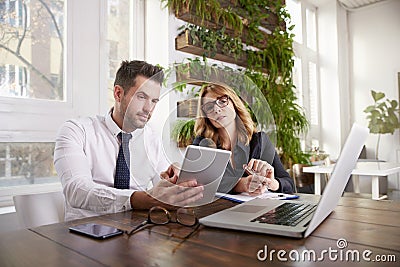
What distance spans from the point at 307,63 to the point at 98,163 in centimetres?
431

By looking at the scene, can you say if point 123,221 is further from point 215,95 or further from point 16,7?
point 16,7

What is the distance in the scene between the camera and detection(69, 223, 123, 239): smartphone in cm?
73

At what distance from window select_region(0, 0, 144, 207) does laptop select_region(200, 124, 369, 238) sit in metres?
1.28

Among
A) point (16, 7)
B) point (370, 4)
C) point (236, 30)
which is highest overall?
point (370, 4)

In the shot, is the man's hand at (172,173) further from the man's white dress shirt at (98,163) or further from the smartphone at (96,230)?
the smartphone at (96,230)

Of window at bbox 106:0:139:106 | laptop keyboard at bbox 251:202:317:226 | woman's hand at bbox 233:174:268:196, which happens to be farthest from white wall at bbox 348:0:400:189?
laptop keyboard at bbox 251:202:317:226

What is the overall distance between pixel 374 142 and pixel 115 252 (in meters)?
5.45

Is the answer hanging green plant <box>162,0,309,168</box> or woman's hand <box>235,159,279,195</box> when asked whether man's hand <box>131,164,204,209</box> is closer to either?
woman's hand <box>235,159,279,195</box>

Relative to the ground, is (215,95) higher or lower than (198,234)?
higher

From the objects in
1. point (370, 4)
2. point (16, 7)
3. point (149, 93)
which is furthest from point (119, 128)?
point (370, 4)

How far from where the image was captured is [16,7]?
177 centimetres

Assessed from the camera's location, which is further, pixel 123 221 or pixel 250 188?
pixel 250 188

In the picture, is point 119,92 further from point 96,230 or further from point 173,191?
point 96,230

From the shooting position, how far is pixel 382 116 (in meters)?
5.09
